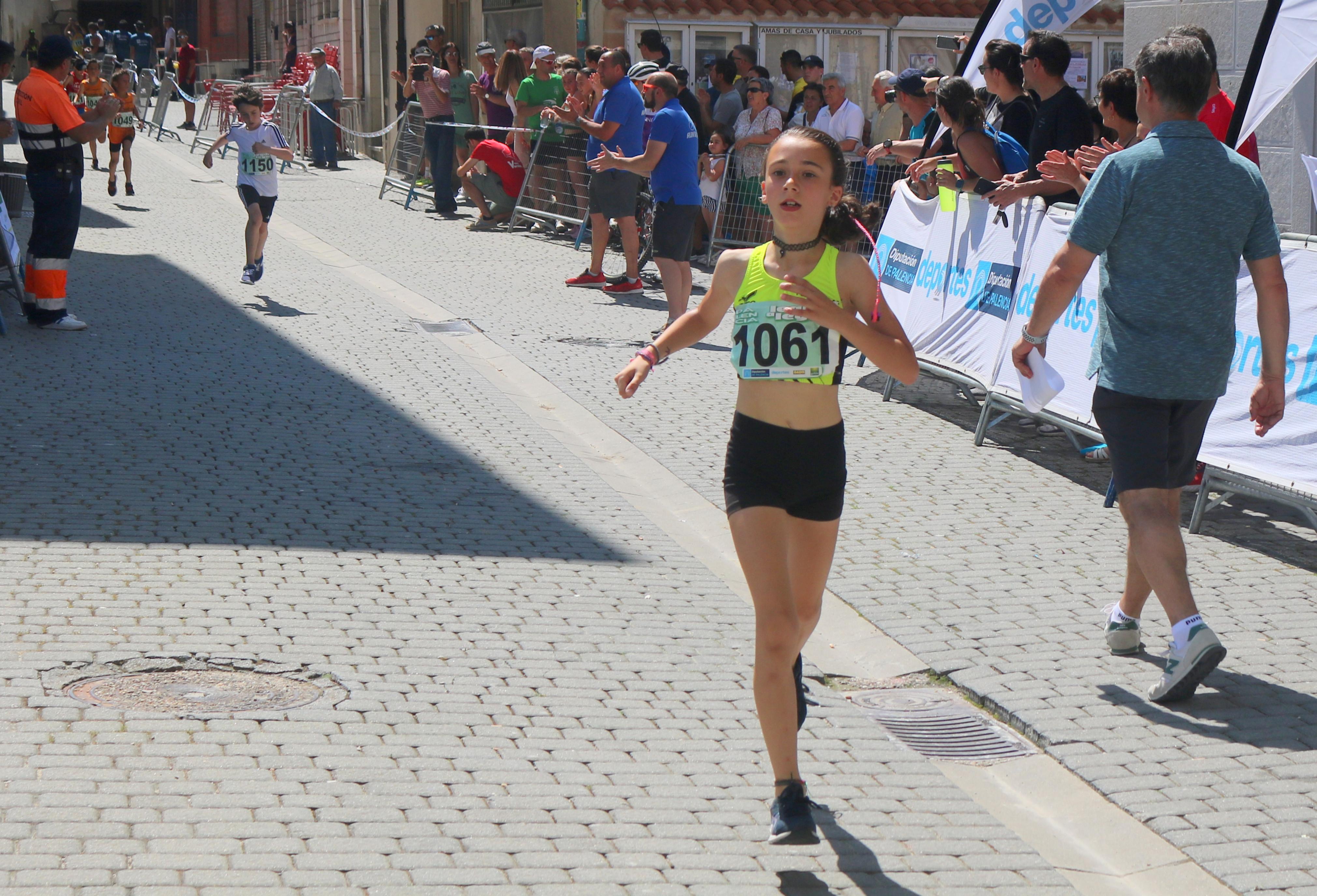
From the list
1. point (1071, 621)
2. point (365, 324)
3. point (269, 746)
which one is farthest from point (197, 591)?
point (365, 324)

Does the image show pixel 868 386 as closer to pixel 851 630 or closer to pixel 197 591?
pixel 851 630

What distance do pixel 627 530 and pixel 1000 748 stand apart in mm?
2634

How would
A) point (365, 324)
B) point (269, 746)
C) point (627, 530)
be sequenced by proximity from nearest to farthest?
1. point (269, 746)
2. point (627, 530)
3. point (365, 324)

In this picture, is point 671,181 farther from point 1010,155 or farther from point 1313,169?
point 1313,169

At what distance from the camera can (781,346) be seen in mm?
4027

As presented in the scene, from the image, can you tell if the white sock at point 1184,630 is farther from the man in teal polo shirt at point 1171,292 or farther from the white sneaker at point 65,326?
the white sneaker at point 65,326

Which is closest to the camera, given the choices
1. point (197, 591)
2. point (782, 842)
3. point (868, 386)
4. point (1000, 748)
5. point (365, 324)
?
point (782, 842)

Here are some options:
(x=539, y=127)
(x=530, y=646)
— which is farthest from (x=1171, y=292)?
(x=539, y=127)

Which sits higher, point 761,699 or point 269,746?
point 761,699

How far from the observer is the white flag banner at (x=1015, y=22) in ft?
32.4

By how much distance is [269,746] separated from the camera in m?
4.33

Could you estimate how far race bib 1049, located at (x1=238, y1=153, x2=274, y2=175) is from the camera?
513 inches

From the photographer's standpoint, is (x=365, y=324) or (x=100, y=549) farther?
(x=365, y=324)

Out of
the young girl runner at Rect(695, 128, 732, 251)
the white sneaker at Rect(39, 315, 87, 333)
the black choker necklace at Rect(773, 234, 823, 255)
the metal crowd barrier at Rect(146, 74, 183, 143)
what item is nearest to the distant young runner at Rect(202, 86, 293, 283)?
the white sneaker at Rect(39, 315, 87, 333)
